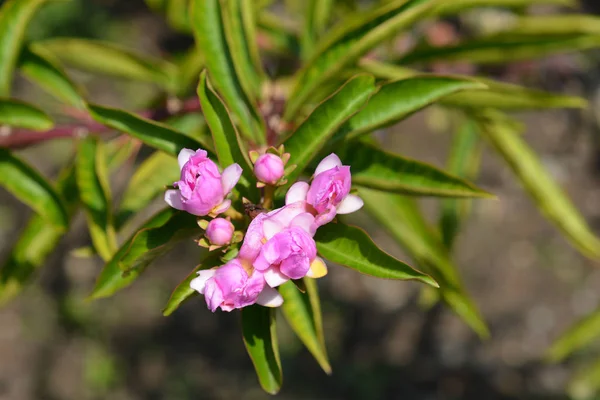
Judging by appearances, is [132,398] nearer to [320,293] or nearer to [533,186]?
[320,293]

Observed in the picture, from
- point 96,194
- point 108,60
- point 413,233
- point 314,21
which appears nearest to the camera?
point 96,194

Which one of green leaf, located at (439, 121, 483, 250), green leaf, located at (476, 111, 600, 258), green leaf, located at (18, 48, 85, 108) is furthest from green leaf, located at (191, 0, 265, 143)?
green leaf, located at (439, 121, 483, 250)

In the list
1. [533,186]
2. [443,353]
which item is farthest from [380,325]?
[533,186]

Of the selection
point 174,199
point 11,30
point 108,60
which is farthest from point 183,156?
point 108,60

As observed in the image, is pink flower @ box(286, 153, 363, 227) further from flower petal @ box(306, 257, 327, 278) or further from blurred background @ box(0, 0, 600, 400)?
blurred background @ box(0, 0, 600, 400)

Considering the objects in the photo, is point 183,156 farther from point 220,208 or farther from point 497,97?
point 497,97

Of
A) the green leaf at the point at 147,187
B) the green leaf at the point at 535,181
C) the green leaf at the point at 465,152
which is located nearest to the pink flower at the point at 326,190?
the green leaf at the point at 147,187
